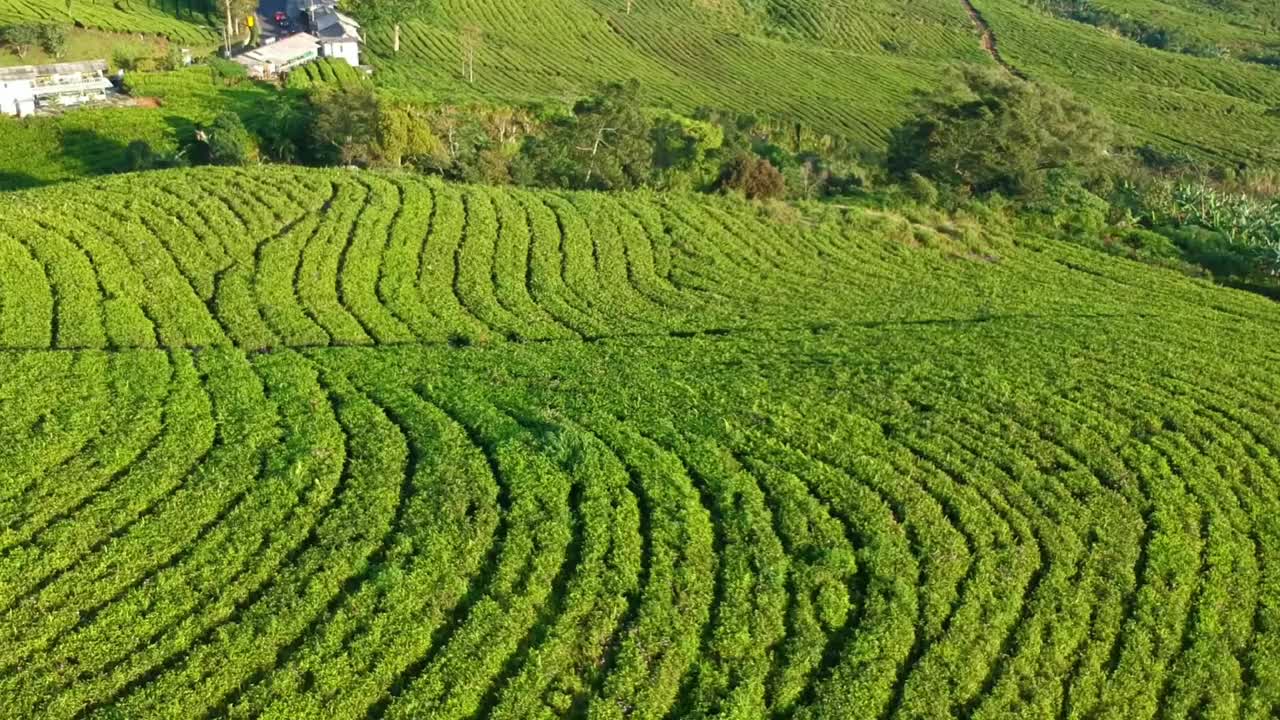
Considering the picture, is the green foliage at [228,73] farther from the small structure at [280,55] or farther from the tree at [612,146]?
the tree at [612,146]

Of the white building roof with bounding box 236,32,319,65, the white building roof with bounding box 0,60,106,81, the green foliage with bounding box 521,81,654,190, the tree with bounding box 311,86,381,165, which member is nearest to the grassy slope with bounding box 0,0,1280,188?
the white building roof with bounding box 0,60,106,81

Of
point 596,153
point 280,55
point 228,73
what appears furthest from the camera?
point 280,55

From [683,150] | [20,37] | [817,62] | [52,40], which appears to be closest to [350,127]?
[683,150]

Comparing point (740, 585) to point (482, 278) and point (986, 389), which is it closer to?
point (986, 389)

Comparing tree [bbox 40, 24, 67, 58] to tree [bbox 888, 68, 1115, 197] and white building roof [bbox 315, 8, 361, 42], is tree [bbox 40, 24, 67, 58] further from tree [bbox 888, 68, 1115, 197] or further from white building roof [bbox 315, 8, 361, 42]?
tree [bbox 888, 68, 1115, 197]

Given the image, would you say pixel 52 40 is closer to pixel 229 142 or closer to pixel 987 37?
pixel 229 142

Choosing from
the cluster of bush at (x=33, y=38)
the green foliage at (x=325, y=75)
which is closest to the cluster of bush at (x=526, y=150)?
the green foliage at (x=325, y=75)
